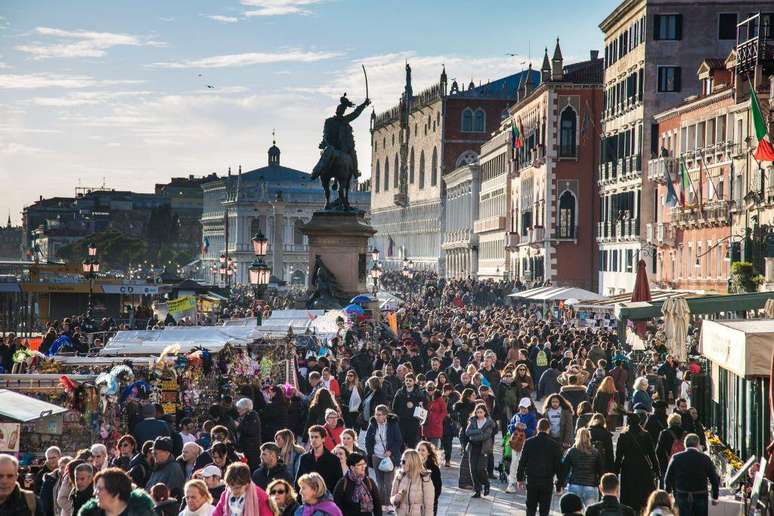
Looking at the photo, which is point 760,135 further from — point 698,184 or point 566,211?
point 566,211

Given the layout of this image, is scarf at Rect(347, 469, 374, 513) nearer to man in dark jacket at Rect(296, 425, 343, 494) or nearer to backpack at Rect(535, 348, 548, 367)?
man in dark jacket at Rect(296, 425, 343, 494)

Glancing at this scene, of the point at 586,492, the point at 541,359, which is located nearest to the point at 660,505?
the point at 586,492

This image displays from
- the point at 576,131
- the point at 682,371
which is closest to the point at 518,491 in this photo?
the point at 682,371

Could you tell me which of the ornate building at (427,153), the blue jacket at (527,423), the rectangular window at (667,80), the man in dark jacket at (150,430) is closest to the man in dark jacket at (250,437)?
the man in dark jacket at (150,430)

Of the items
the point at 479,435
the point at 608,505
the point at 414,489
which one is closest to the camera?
the point at 608,505

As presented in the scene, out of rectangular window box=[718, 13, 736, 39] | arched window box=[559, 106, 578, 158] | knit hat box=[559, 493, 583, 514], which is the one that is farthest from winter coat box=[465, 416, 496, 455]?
arched window box=[559, 106, 578, 158]

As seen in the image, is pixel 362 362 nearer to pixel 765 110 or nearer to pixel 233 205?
pixel 765 110

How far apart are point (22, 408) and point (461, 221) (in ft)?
382

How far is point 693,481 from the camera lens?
15891 mm

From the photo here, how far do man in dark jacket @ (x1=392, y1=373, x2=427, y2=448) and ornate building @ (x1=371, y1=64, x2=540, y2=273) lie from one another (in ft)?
391

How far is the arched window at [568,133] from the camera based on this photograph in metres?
84.7

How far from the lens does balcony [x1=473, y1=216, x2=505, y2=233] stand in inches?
4159

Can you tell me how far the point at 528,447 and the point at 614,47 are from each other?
60.8m

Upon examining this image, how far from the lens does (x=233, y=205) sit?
196 metres
